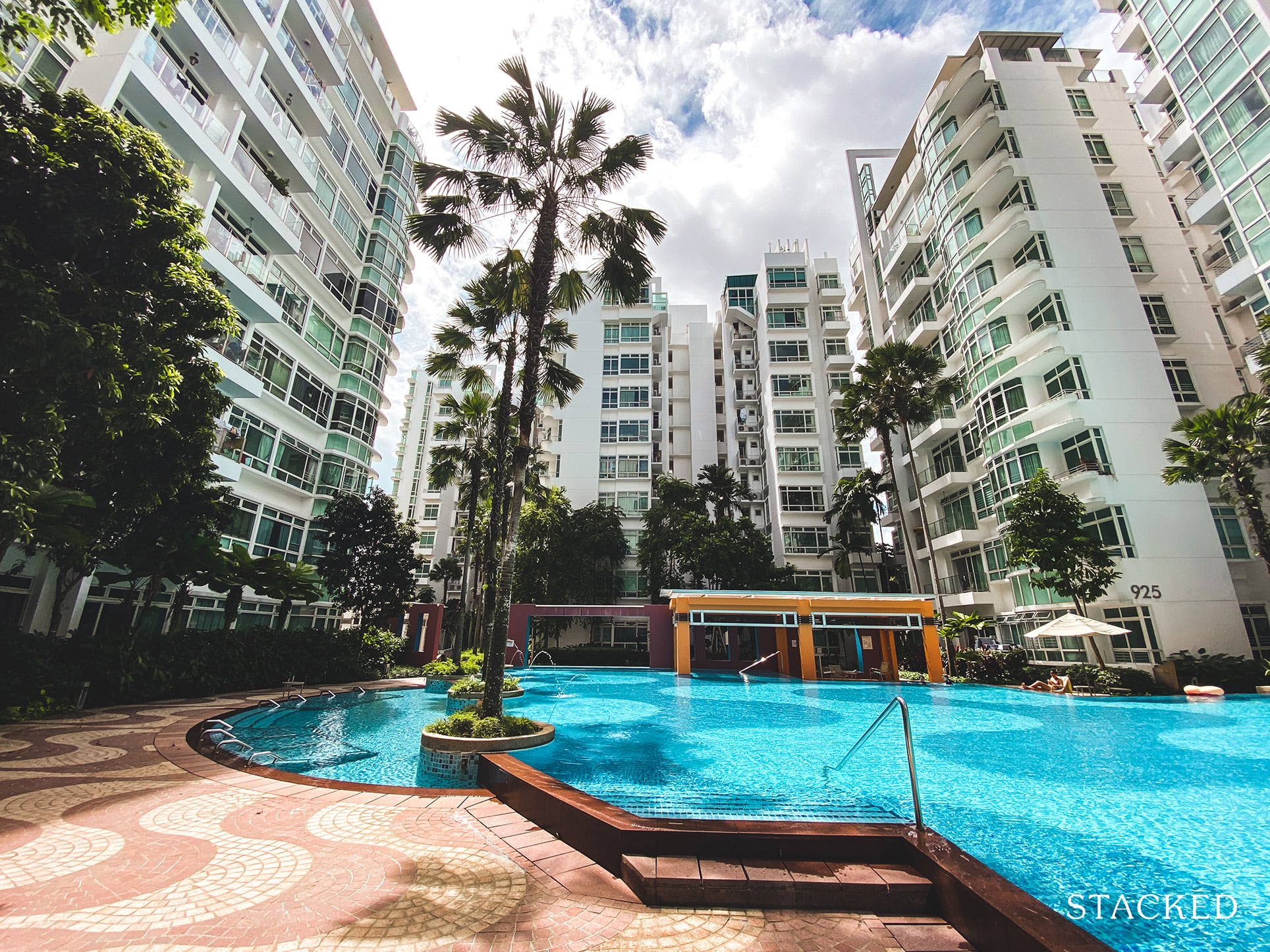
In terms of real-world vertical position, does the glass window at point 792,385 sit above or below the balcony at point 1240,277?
above

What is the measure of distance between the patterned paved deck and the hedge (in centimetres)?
619

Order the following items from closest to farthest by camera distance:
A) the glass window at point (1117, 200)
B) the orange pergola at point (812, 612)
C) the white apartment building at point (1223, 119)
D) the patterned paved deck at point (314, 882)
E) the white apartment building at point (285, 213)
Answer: the patterned paved deck at point (314, 882) < the white apartment building at point (285, 213) < the white apartment building at point (1223, 119) < the orange pergola at point (812, 612) < the glass window at point (1117, 200)

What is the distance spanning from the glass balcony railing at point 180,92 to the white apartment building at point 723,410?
20.7 metres

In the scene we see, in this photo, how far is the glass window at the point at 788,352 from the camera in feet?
140

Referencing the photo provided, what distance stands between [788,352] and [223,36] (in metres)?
36.1

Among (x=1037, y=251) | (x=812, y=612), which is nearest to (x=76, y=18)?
(x=812, y=612)

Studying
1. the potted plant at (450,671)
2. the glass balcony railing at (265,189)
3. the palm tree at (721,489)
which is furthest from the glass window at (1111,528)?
the glass balcony railing at (265,189)

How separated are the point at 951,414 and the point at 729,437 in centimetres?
2177

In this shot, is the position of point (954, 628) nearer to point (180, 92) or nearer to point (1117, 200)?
point (1117, 200)

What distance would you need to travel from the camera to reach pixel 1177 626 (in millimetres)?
20125

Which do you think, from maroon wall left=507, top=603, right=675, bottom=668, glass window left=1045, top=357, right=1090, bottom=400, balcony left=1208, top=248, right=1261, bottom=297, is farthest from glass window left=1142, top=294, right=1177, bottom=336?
maroon wall left=507, top=603, right=675, bottom=668

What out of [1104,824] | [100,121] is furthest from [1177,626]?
[100,121]

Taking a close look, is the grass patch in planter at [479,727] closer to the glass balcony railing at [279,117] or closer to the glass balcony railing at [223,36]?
the glass balcony railing at [223,36]

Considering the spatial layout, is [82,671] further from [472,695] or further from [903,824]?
[903,824]
